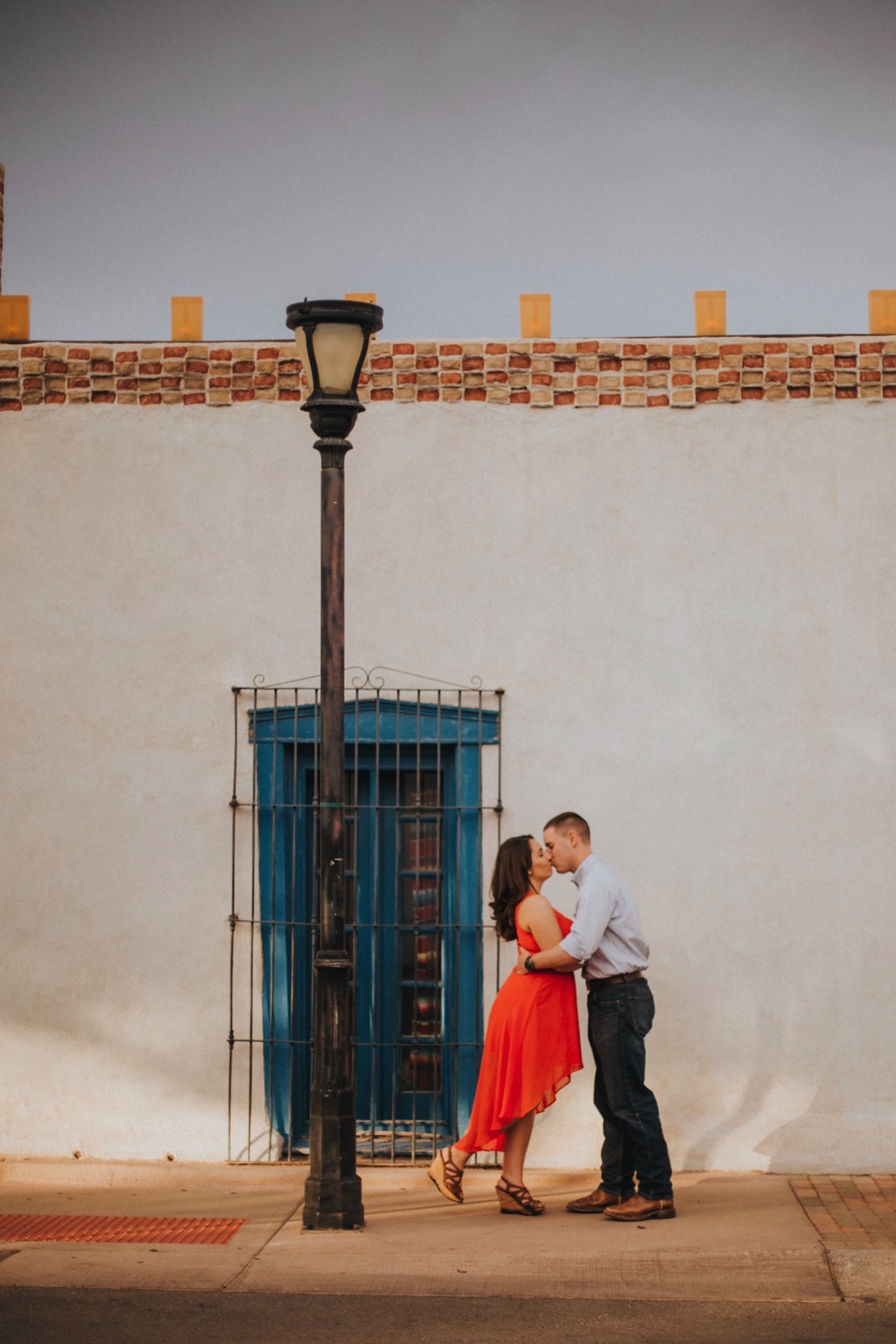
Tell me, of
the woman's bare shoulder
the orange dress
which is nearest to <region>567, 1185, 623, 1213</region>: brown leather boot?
the orange dress

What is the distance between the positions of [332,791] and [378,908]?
1.78 m

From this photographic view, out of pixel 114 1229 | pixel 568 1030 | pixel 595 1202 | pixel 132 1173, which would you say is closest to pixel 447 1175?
pixel 595 1202

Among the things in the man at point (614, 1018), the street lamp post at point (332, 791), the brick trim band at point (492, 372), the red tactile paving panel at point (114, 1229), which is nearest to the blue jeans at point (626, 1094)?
the man at point (614, 1018)

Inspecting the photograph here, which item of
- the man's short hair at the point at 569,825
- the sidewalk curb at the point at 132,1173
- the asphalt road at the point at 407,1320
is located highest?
the man's short hair at the point at 569,825

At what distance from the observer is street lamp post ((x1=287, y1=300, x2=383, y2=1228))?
21.4 ft

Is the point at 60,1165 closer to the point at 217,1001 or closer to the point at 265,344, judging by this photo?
the point at 217,1001

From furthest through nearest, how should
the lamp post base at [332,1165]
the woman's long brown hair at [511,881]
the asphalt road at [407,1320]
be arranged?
the woman's long brown hair at [511,881] < the lamp post base at [332,1165] < the asphalt road at [407,1320]

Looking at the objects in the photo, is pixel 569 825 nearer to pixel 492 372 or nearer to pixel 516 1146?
pixel 516 1146

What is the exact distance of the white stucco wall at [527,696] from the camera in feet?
25.9

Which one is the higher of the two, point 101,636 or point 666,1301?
point 101,636

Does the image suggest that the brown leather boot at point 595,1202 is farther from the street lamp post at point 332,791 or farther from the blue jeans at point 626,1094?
the street lamp post at point 332,791

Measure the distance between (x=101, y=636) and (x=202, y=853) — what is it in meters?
1.27

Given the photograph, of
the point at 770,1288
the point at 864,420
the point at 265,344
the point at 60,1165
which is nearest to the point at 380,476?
the point at 265,344

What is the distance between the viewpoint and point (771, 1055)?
784 cm
